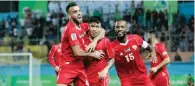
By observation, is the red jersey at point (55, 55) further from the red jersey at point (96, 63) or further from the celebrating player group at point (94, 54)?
the red jersey at point (96, 63)

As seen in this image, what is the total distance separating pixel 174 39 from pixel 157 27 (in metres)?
0.69

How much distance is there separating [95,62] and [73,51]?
118cm

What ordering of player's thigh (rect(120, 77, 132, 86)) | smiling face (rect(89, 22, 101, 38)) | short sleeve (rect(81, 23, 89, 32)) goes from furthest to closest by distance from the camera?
player's thigh (rect(120, 77, 132, 86)) < smiling face (rect(89, 22, 101, 38)) < short sleeve (rect(81, 23, 89, 32))

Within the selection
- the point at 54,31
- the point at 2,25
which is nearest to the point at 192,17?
the point at 54,31

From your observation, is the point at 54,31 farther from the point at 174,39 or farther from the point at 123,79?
the point at 123,79

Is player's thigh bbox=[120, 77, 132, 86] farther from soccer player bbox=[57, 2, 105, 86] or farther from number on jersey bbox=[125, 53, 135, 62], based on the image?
soccer player bbox=[57, 2, 105, 86]

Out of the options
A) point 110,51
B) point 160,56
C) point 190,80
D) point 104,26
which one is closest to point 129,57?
point 110,51

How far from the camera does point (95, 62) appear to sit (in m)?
8.21

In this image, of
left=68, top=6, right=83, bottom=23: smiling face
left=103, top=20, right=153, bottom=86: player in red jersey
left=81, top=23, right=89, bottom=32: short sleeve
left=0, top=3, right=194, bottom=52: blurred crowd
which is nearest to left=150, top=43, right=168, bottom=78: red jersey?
left=103, top=20, right=153, bottom=86: player in red jersey

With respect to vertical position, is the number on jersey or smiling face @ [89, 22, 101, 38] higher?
smiling face @ [89, 22, 101, 38]

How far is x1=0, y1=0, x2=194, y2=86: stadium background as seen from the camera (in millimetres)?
15109

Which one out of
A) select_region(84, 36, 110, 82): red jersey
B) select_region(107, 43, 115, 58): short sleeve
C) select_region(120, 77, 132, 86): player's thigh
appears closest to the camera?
select_region(84, 36, 110, 82): red jersey

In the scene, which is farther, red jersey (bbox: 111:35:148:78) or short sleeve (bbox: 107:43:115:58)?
red jersey (bbox: 111:35:148:78)

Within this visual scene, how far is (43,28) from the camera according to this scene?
17516 millimetres
